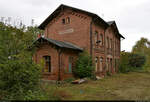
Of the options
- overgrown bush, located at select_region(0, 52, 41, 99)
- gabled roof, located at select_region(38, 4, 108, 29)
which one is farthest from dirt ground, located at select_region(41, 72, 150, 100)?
gabled roof, located at select_region(38, 4, 108, 29)

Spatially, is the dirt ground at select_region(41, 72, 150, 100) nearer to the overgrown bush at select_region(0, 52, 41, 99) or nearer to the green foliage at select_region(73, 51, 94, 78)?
the overgrown bush at select_region(0, 52, 41, 99)

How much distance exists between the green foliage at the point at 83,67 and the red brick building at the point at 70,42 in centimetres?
64

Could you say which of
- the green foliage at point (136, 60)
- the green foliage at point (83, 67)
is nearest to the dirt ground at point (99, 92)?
the green foliage at point (83, 67)

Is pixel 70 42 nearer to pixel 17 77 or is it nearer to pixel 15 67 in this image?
pixel 15 67

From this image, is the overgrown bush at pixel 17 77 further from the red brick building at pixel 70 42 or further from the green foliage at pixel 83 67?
the green foliage at pixel 83 67

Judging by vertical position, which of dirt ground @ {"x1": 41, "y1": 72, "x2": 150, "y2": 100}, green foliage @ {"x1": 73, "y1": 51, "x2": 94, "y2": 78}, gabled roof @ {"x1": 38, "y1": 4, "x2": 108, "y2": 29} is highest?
gabled roof @ {"x1": 38, "y1": 4, "x2": 108, "y2": 29}

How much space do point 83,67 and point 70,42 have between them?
13.5 ft

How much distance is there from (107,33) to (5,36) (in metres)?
14.9

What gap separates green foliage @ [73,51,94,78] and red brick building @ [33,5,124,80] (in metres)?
0.64

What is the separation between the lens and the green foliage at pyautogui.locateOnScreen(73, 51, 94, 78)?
42.4ft

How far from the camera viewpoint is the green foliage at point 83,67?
12909mm

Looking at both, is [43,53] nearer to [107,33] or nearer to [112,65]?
[107,33]

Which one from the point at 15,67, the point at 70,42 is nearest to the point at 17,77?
the point at 15,67

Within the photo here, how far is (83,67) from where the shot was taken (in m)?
13.1
